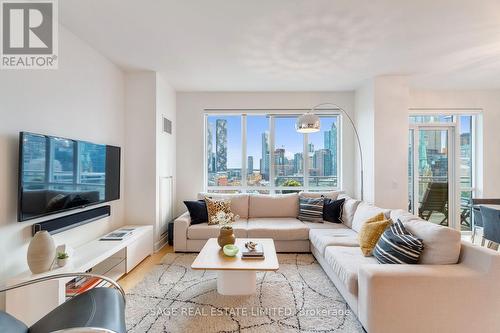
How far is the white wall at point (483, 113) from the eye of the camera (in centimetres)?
444

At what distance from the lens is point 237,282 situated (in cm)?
243

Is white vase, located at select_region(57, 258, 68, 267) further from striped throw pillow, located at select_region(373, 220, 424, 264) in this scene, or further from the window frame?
the window frame

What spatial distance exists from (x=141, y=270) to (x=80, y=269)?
3.33 ft

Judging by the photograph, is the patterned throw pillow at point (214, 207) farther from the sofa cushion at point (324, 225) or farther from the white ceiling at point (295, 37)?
the white ceiling at point (295, 37)

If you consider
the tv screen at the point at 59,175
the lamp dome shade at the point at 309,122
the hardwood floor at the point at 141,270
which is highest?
the lamp dome shade at the point at 309,122

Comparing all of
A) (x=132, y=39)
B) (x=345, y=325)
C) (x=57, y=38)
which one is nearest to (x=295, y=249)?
(x=345, y=325)

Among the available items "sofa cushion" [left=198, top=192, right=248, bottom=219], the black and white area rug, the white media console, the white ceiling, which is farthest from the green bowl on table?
the white ceiling

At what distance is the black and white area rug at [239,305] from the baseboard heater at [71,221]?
36.0 inches

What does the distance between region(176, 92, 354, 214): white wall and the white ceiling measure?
67 centimetres

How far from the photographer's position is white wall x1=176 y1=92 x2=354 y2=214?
183 inches

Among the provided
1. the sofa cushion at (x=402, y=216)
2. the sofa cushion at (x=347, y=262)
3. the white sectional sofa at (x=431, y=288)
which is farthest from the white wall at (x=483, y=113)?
the sofa cushion at (x=347, y=262)

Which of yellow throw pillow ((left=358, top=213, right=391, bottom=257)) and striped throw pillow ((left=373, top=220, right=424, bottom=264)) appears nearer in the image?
striped throw pillow ((left=373, top=220, right=424, bottom=264))

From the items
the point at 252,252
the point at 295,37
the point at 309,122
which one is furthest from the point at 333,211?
the point at 295,37

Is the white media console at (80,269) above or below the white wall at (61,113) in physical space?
below
